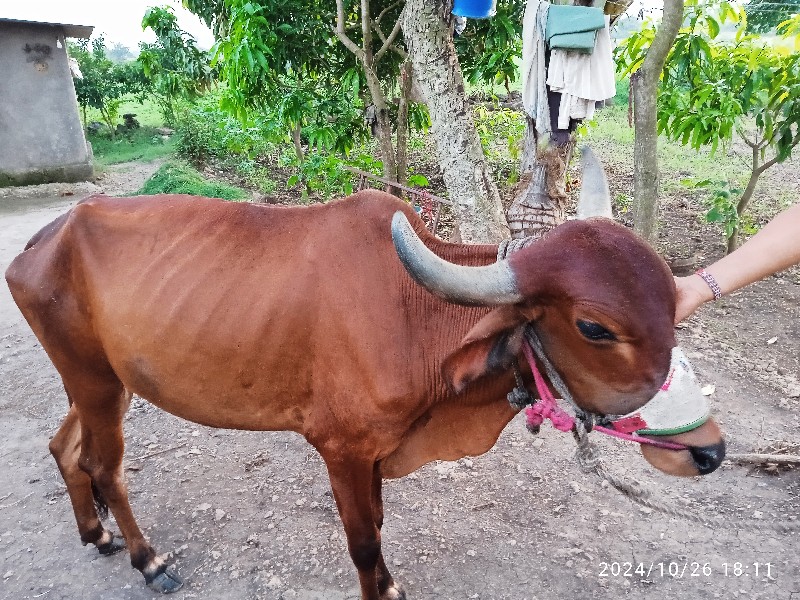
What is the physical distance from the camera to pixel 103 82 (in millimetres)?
16484

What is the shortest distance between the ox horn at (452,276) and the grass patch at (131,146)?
13355 mm

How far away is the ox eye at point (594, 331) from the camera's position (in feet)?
5.90

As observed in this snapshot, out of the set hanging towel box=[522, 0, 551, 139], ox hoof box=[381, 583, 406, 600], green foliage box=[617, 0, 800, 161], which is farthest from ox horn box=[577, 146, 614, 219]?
green foliage box=[617, 0, 800, 161]

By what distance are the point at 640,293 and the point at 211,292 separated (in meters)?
1.65

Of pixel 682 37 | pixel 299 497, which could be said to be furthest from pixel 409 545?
pixel 682 37

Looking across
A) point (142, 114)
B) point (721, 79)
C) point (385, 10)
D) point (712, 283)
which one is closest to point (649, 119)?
point (721, 79)

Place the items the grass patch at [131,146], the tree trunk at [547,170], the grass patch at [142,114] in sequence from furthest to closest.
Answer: the grass patch at [142,114]
the grass patch at [131,146]
the tree trunk at [547,170]

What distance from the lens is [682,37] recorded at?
557cm

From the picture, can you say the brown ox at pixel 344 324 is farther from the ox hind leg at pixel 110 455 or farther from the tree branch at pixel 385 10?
the tree branch at pixel 385 10

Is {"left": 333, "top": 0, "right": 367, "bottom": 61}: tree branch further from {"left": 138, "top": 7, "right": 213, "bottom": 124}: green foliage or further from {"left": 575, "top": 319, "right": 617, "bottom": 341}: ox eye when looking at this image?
{"left": 575, "top": 319, "right": 617, "bottom": 341}: ox eye

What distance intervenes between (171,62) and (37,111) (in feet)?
8.90

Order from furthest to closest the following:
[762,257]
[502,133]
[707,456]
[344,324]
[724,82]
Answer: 1. [502,133]
2. [724,82]
3. [344,324]
4. [762,257]
5. [707,456]

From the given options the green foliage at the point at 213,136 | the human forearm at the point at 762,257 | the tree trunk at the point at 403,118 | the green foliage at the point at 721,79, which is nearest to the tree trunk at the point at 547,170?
the green foliage at the point at 721,79

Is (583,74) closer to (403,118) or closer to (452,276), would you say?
(452,276)
